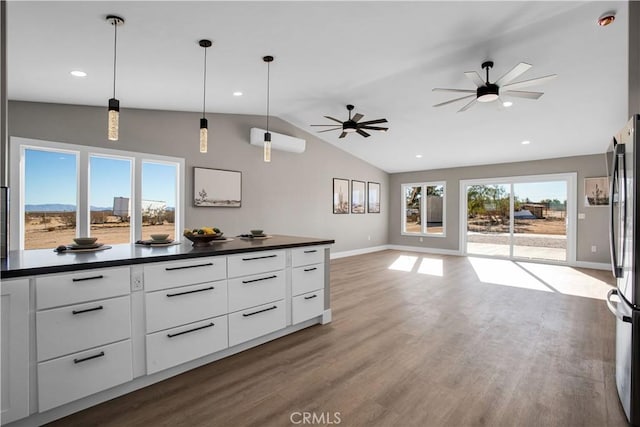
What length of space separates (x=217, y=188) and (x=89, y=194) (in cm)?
183

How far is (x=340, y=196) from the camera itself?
808 cm

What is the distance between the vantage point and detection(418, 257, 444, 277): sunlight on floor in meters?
6.10

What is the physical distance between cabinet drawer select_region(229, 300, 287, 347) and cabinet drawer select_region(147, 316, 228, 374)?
8 centimetres

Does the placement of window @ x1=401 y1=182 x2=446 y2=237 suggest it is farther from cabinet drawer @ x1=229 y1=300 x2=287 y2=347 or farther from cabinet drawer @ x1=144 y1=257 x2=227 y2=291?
cabinet drawer @ x1=144 y1=257 x2=227 y2=291

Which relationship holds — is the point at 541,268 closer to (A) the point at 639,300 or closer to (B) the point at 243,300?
(A) the point at 639,300

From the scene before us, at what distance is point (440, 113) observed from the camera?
17.6 ft

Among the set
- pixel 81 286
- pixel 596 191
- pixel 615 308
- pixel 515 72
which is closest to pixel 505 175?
pixel 596 191

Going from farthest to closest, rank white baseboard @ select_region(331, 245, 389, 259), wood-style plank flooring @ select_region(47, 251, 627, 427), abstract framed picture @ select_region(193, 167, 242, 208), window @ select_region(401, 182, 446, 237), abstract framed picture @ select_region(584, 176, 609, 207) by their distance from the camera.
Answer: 1. window @ select_region(401, 182, 446, 237)
2. white baseboard @ select_region(331, 245, 389, 259)
3. abstract framed picture @ select_region(584, 176, 609, 207)
4. abstract framed picture @ select_region(193, 167, 242, 208)
5. wood-style plank flooring @ select_region(47, 251, 627, 427)

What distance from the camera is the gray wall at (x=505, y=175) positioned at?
6.46m

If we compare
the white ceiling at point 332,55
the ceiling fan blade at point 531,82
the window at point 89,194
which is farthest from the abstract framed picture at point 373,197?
the ceiling fan blade at point 531,82

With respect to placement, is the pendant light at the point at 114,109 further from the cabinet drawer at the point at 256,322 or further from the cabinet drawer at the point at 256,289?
the cabinet drawer at the point at 256,322

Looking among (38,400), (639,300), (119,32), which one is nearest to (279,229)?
(119,32)

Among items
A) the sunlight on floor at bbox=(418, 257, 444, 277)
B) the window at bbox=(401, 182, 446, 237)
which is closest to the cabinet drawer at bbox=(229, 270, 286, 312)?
the sunlight on floor at bbox=(418, 257, 444, 277)

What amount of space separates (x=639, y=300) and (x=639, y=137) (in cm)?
90
